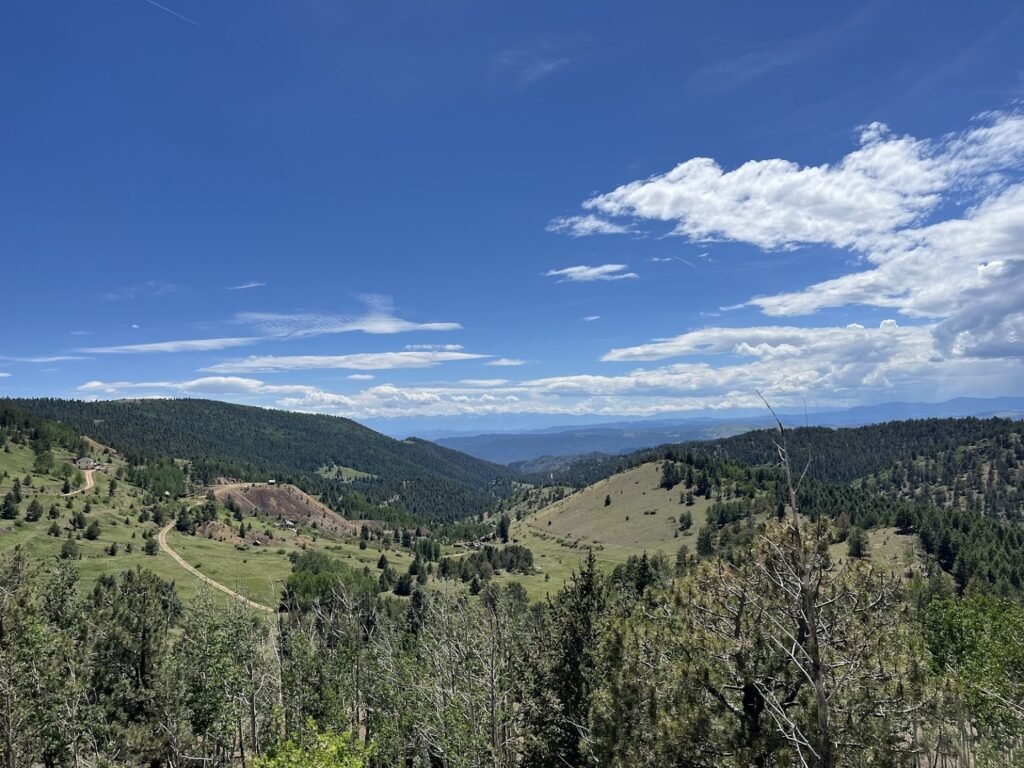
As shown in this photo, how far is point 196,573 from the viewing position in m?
135

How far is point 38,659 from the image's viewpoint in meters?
36.2

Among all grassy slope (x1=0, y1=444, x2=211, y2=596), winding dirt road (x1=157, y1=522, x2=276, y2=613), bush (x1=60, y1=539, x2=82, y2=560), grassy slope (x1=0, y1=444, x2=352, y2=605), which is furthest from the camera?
grassy slope (x1=0, y1=444, x2=352, y2=605)

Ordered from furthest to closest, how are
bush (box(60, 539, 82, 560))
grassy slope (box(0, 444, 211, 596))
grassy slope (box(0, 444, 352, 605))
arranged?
grassy slope (box(0, 444, 352, 605)) → grassy slope (box(0, 444, 211, 596)) → bush (box(60, 539, 82, 560))

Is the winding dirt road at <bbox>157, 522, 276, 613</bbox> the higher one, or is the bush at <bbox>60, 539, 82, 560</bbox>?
the bush at <bbox>60, 539, 82, 560</bbox>

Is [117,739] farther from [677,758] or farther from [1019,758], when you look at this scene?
[1019,758]

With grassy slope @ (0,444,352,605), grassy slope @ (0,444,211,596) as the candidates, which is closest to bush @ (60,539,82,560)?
grassy slope @ (0,444,352,605)

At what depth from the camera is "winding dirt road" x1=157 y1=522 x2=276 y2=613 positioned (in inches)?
4528

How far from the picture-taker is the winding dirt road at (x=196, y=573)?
115 meters

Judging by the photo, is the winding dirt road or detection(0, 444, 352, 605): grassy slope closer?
the winding dirt road

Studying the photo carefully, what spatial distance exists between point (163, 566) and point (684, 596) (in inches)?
5796

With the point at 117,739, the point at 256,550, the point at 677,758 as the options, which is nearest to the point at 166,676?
the point at 117,739

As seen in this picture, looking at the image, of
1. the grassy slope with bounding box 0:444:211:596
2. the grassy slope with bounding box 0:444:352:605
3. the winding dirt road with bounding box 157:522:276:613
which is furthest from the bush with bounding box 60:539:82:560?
the winding dirt road with bounding box 157:522:276:613

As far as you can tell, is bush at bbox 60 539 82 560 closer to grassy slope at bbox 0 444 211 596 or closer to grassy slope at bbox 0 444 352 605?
grassy slope at bbox 0 444 352 605

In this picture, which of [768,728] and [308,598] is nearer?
[768,728]
